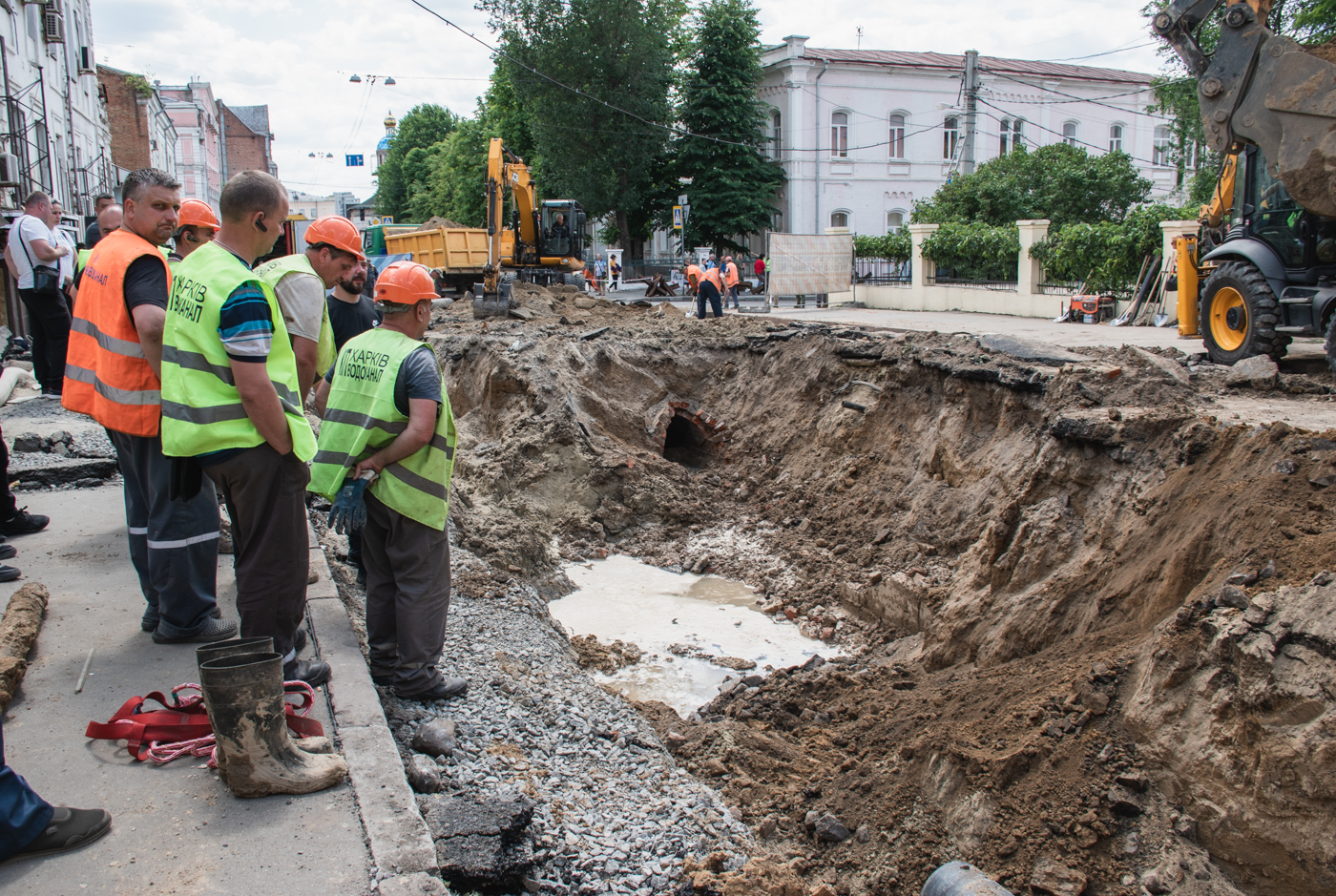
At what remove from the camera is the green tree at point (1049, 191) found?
87.9ft

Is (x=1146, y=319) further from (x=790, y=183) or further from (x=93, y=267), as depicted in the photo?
(x=790, y=183)

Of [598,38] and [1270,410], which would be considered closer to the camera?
[1270,410]

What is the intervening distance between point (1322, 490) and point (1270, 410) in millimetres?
2764

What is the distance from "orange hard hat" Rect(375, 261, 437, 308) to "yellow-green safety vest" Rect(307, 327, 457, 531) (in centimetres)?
15

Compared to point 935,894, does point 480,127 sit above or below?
above

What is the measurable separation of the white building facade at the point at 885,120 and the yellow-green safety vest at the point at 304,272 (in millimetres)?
35137

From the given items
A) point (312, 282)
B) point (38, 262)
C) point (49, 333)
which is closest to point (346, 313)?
point (312, 282)

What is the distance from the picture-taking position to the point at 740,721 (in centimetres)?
558

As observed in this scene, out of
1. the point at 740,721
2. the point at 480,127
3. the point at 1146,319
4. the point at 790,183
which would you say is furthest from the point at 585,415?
the point at 480,127

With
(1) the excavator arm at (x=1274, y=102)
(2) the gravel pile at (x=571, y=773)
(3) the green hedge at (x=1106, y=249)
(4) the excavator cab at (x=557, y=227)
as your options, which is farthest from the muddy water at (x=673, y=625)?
(4) the excavator cab at (x=557, y=227)

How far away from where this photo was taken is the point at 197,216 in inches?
185

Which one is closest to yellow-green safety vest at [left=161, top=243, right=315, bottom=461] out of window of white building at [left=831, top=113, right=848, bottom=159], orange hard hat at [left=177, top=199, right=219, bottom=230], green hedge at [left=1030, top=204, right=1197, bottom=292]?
orange hard hat at [left=177, top=199, right=219, bottom=230]

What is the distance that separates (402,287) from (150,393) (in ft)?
3.90

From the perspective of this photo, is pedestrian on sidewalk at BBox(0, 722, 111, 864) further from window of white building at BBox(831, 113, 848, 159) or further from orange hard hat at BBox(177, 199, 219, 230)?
window of white building at BBox(831, 113, 848, 159)
